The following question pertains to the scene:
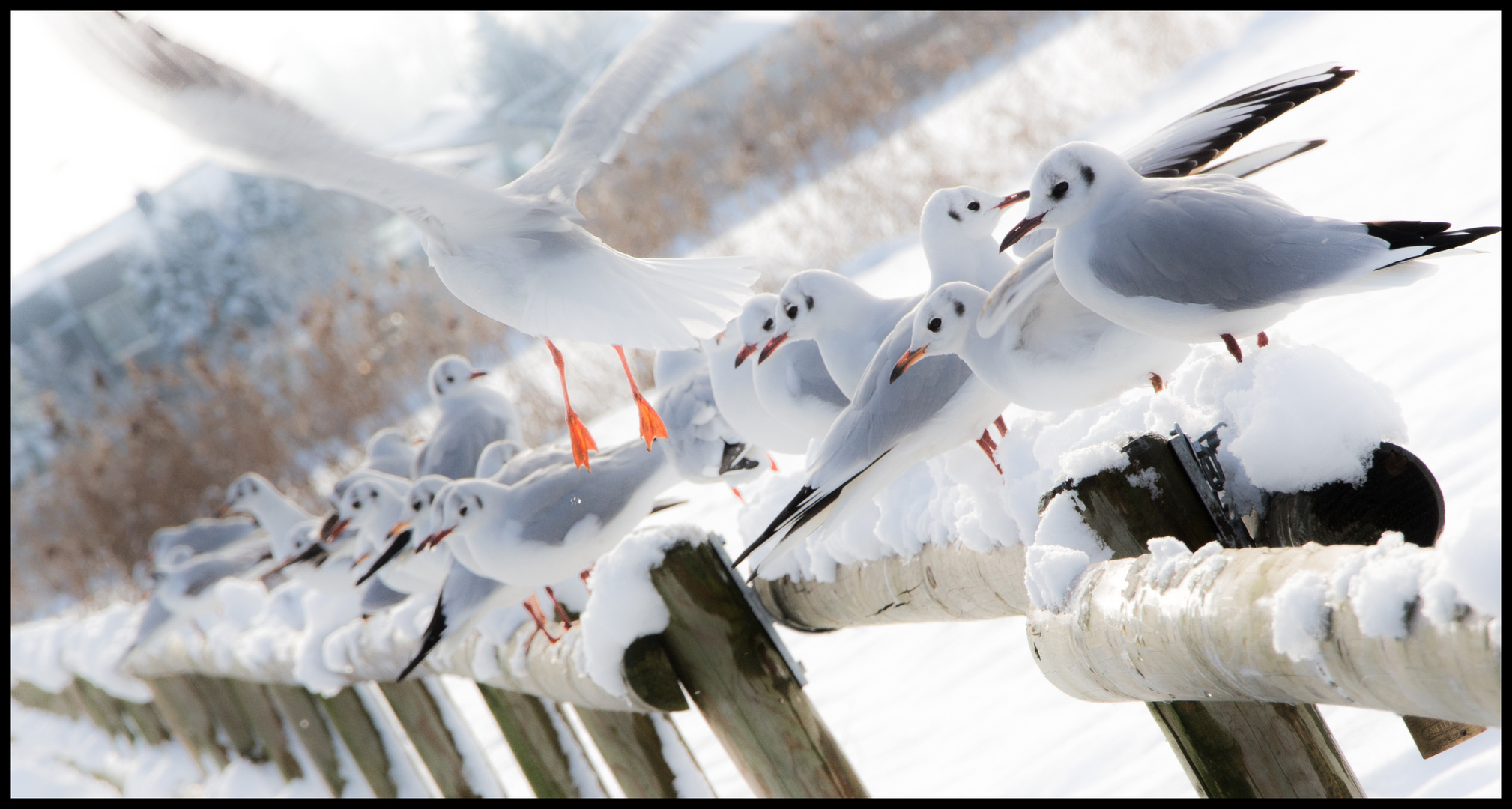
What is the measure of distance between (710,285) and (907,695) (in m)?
1.40

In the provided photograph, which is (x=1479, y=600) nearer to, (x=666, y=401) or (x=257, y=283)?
(x=666, y=401)

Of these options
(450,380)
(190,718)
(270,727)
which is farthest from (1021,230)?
(190,718)

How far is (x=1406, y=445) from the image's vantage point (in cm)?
112

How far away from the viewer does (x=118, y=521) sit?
37.6ft

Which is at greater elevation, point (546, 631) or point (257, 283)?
point (257, 283)

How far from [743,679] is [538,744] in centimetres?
153

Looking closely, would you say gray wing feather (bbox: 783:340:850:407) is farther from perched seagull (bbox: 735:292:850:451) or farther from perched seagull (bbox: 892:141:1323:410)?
perched seagull (bbox: 892:141:1323:410)

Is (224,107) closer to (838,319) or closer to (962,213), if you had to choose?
(838,319)

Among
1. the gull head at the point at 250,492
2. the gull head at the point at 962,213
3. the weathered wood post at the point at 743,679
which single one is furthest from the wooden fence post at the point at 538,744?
the gull head at the point at 250,492

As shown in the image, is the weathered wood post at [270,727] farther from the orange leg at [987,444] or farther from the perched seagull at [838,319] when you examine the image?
the orange leg at [987,444]

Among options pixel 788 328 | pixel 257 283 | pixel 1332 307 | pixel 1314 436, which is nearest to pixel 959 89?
pixel 1332 307

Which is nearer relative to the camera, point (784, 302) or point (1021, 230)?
point (1021, 230)

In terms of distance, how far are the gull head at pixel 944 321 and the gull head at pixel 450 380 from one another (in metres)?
2.75

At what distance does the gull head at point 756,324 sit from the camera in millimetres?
2201
